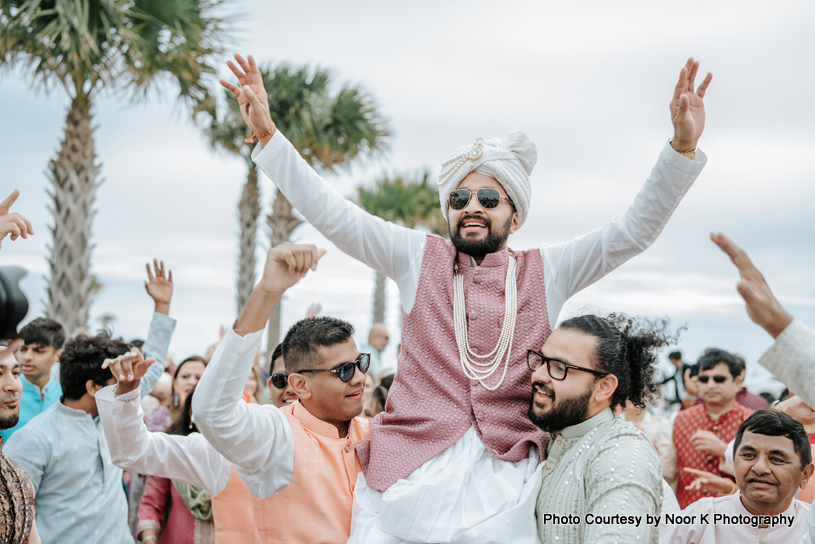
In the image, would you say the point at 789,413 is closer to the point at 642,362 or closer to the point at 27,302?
the point at 642,362

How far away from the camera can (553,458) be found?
110 inches

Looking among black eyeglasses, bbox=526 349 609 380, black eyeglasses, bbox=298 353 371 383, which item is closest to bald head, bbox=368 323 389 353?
black eyeglasses, bbox=298 353 371 383

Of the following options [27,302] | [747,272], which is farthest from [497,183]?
[27,302]

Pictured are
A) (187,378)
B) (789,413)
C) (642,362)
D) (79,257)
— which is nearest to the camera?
(642,362)

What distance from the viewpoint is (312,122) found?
1465cm

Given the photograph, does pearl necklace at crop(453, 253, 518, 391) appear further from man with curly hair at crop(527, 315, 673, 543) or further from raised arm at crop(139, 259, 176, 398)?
raised arm at crop(139, 259, 176, 398)

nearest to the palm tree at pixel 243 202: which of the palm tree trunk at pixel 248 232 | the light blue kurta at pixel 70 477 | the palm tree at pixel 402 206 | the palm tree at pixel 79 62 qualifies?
the palm tree trunk at pixel 248 232

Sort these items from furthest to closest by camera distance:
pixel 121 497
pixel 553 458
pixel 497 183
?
1. pixel 121 497
2. pixel 497 183
3. pixel 553 458

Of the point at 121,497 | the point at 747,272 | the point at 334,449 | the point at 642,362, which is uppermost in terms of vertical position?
the point at 747,272

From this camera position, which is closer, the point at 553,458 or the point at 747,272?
the point at 747,272

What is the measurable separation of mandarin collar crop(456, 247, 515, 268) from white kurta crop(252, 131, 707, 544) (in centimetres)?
17

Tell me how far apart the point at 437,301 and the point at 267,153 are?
0.91 metres

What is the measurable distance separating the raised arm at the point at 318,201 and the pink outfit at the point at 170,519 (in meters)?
2.44

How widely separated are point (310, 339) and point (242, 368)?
68 cm
